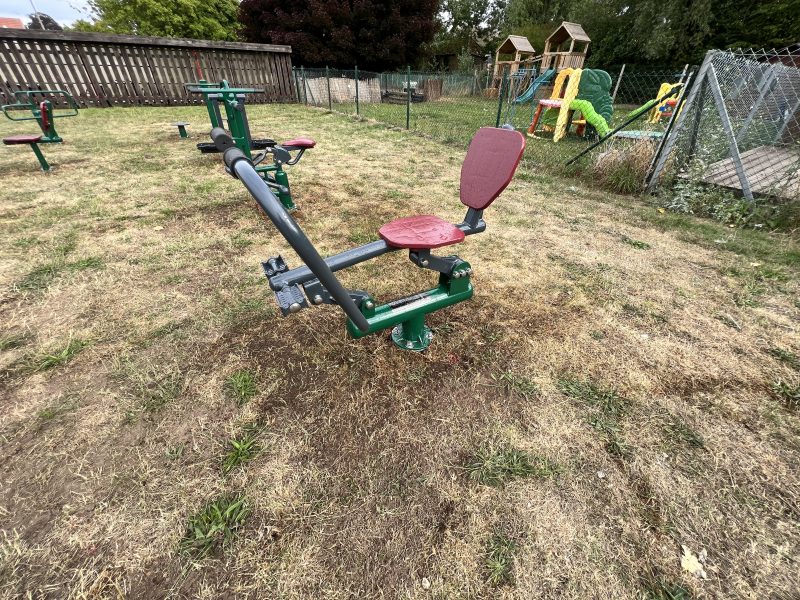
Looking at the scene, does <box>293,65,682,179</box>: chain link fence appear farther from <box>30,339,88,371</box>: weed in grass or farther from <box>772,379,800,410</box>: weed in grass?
<box>30,339,88,371</box>: weed in grass

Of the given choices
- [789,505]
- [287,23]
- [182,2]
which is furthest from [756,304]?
[182,2]

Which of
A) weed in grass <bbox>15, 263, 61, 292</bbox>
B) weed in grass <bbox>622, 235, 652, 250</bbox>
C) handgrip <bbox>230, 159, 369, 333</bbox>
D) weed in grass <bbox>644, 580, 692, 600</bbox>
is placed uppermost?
handgrip <bbox>230, 159, 369, 333</bbox>

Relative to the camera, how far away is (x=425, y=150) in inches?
275

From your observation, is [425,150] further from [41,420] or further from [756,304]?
[41,420]

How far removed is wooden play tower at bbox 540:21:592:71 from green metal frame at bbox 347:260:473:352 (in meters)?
→ 21.2

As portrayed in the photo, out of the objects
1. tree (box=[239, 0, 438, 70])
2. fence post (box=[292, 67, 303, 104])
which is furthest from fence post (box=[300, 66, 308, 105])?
tree (box=[239, 0, 438, 70])

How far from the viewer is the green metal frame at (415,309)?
1636 millimetres

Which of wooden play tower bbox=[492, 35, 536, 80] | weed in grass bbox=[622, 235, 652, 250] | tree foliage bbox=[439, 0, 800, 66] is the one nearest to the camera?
weed in grass bbox=[622, 235, 652, 250]

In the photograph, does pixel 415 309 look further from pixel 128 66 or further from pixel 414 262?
pixel 128 66

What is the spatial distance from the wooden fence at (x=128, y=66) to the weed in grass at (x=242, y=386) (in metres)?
11.8

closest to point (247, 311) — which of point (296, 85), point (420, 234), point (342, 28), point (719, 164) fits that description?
point (420, 234)

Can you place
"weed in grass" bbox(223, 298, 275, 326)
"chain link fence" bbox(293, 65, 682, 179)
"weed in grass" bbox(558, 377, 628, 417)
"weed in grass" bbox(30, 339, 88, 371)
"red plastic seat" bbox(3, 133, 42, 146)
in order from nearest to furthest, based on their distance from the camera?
1. "weed in grass" bbox(558, 377, 628, 417)
2. "weed in grass" bbox(30, 339, 88, 371)
3. "weed in grass" bbox(223, 298, 275, 326)
4. "red plastic seat" bbox(3, 133, 42, 146)
5. "chain link fence" bbox(293, 65, 682, 179)

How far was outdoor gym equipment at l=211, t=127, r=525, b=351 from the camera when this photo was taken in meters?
1.36

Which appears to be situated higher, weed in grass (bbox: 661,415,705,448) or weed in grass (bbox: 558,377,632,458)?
weed in grass (bbox: 661,415,705,448)
